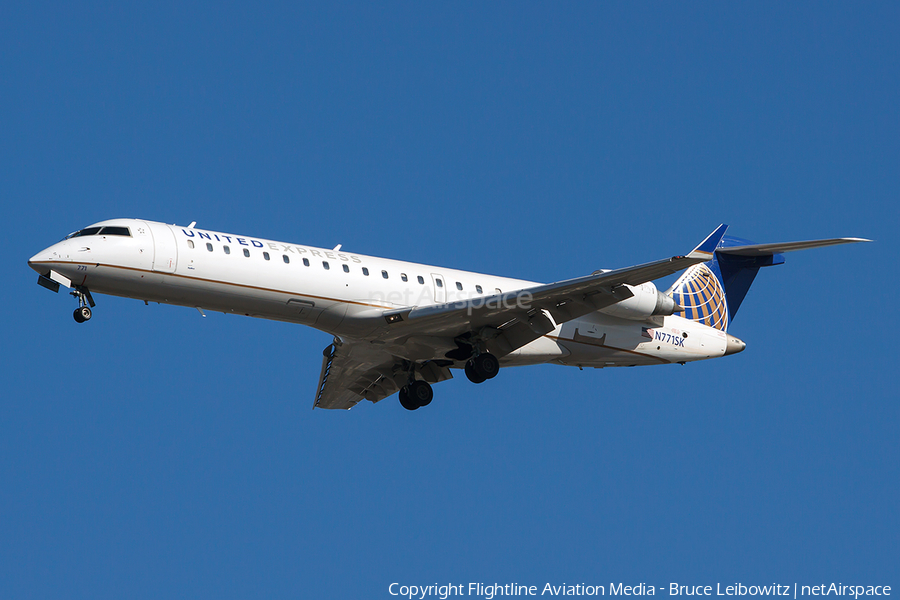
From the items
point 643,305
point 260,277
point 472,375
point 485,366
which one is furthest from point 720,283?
point 260,277

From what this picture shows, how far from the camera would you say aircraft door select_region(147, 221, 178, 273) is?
1719 centimetres

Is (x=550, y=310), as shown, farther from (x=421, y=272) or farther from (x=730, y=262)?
(x=730, y=262)

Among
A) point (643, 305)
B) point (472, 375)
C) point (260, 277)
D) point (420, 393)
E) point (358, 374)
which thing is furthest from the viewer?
point (358, 374)

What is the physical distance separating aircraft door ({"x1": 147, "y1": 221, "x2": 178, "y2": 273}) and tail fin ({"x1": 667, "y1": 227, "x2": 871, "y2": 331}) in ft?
37.2

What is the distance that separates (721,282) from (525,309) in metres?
7.18

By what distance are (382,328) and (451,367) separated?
2855mm

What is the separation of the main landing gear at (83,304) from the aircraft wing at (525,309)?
5.15 m

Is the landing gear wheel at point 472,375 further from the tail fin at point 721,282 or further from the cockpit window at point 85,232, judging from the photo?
the cockpit window at point 85,232

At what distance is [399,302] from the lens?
18.9 m

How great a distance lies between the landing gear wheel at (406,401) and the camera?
21000 mm

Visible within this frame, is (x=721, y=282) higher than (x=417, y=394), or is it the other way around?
(x=721, y=282)

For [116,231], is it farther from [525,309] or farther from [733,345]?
[733,345]

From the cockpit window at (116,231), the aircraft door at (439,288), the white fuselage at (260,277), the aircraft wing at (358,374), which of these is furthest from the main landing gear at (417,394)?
the cockpit window at (116,231)

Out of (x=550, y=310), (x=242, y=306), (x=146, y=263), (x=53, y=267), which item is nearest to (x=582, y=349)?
(x=550, y=310)
